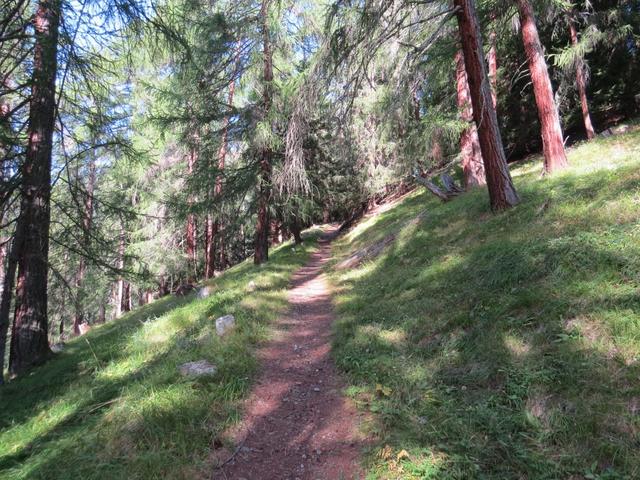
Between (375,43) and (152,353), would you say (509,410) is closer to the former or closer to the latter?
(152,353)

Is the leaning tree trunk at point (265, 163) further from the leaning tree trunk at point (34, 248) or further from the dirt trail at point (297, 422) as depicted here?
the dirt trail at point (297, 422)

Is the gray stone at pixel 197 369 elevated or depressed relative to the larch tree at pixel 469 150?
depressed

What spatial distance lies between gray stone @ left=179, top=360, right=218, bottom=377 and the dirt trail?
60 cm

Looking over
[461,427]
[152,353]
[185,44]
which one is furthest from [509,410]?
[185,44]

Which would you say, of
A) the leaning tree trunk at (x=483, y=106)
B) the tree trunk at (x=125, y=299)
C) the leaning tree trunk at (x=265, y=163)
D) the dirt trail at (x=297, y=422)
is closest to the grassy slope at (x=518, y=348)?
the dirt trail at (x=297, y=422)

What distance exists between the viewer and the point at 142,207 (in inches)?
778

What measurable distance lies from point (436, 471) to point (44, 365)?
24.8 ft

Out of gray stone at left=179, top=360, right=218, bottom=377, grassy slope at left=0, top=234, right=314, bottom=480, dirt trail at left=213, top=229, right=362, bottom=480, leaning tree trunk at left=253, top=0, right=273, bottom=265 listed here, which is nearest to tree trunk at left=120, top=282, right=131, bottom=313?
leaning tree trunk at left=253, top=0, right=273, bottom=265

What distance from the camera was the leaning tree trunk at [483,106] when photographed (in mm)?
6367

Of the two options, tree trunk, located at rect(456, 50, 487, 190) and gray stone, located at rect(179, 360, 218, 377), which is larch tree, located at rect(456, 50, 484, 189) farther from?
gray stone, located at rect(179, 360, 218, 377)

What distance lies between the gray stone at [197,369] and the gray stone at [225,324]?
42.9 inches

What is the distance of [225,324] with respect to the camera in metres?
5.95

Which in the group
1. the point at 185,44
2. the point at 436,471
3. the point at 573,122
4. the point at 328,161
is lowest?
the point at 436,471

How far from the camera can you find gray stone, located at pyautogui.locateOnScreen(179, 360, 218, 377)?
14.2 ft
